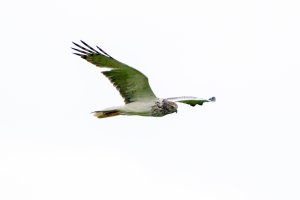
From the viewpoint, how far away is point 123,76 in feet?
58.5

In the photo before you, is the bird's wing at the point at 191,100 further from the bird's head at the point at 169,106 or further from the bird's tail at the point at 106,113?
the bird's tail at the point at 106,113

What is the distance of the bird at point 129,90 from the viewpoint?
57.3 feet

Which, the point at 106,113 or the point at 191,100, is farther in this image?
the point at 191,100

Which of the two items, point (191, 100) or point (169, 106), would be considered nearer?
point (169, 106)

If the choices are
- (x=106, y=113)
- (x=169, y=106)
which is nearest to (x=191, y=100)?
(x=169, y=106)

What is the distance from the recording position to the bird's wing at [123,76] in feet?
57.1

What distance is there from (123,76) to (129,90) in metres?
0.61

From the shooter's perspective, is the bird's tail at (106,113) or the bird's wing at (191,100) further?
the bird's wing at (191,100)

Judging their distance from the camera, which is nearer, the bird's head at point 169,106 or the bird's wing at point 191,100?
the bird's head at point 169,106

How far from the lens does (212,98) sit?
20.2 metres

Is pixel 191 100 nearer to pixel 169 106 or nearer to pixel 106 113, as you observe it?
pixel 169 106

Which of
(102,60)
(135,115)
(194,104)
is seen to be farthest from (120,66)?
(194,104)

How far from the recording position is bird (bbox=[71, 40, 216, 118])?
17453mm

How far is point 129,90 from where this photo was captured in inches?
723
